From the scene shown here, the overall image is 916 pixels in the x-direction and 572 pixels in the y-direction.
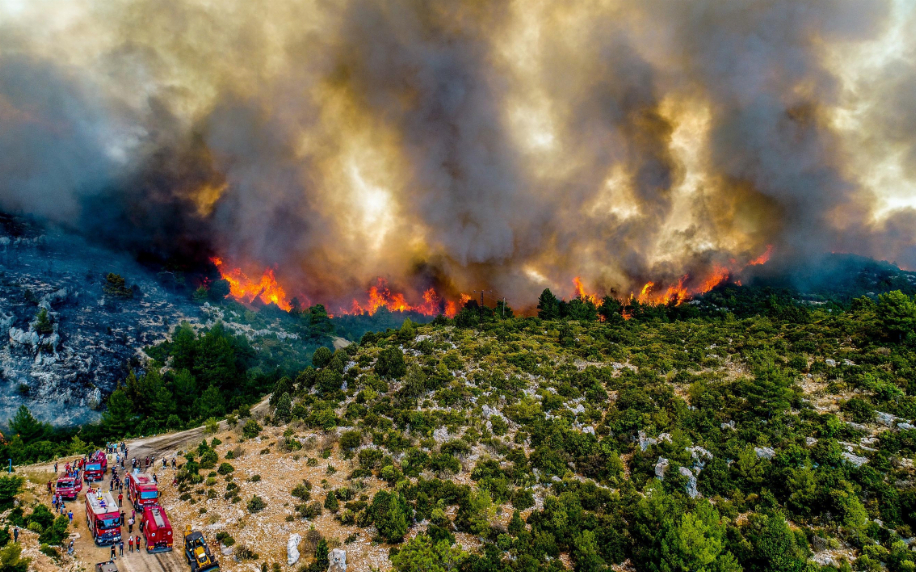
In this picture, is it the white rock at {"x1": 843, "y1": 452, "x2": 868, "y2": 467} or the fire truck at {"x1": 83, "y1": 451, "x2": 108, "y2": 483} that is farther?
the fire truck at {"x1": 83, "y1": 451, "x2": 108, "y2": 483}

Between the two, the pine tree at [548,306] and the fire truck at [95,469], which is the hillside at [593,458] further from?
the pine tree at [548,306]

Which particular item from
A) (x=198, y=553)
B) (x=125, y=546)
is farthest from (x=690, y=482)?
(x=125, y=546)

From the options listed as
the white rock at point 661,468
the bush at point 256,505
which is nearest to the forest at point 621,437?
the white rock at point 661,468

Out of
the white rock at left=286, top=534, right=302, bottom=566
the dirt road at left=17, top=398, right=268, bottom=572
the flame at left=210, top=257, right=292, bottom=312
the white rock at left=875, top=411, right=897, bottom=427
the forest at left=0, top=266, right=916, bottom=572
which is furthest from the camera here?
the flame at left=210, top=257, right=292, bottom=312

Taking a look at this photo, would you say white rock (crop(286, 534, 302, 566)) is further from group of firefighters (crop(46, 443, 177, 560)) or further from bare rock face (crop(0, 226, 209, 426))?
bare rock face (crop(0, 226, 209, 426))

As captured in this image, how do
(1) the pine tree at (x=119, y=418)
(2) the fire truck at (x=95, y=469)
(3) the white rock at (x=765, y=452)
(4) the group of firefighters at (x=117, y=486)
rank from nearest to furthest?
(4) the group of firefighters at (x=117, y=486), (3) the white rock at (x=765, y=452), (2) the fire truck at (x=95, y=469), (1) the pine tree at (x=119, y=418)

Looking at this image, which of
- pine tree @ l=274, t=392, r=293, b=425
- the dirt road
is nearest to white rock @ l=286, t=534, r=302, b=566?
the dirt road

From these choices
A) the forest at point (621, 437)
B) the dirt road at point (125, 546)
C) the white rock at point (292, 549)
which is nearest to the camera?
the dirt road at point (125, 546)
